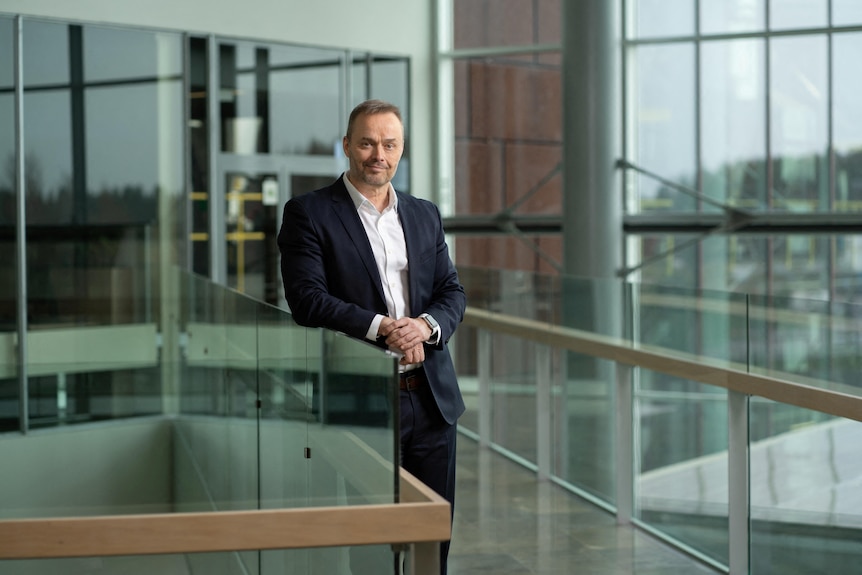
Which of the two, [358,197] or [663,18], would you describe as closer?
[358,197]

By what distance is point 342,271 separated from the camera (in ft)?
10.4

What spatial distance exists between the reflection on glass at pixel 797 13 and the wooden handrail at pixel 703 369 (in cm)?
579

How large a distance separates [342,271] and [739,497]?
243 cm

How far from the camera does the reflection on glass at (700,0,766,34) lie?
11.6 metres

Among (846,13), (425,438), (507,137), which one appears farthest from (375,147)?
(507,137)

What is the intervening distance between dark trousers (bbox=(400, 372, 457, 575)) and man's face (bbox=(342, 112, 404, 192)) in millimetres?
606

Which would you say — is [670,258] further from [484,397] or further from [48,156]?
[48,156]

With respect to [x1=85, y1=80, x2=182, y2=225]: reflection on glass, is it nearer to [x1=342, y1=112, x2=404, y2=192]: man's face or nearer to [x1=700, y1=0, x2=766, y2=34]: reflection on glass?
[x1=700, y1=0, x2=766, y2=34]: reflection on glass

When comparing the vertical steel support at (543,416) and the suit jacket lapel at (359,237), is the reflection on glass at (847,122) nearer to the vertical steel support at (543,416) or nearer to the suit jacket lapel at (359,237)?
the vertical steel support at (543,416)

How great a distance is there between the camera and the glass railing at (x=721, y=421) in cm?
454

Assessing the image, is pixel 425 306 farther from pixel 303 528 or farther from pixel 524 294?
pixel 524 294

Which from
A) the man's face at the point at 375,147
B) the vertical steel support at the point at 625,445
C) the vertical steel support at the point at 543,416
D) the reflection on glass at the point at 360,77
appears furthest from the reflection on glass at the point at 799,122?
the man's face at the point at 375,147

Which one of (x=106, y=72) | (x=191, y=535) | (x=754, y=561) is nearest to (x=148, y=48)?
(x=106, y=72)

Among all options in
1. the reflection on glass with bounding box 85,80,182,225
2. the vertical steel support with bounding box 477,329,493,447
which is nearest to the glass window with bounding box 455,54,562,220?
the reflection on glass with bounding box 85,80,182,225
